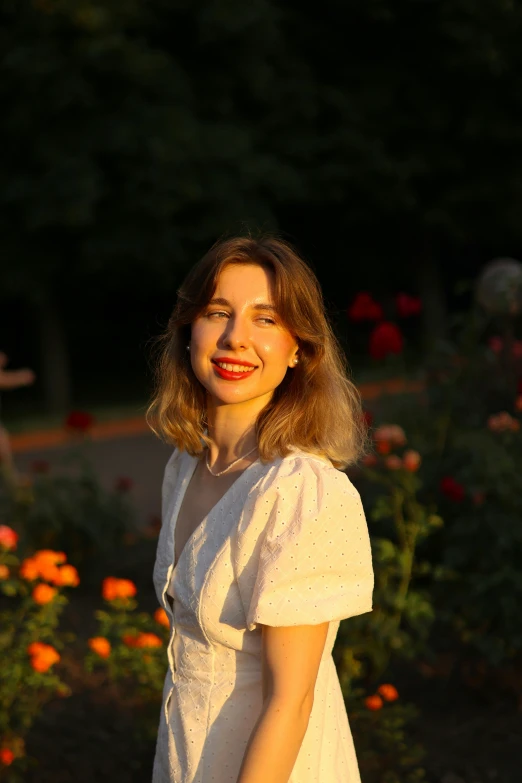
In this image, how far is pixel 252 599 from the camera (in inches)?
68.2

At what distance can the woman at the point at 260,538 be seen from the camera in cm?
171

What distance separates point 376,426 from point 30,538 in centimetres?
211

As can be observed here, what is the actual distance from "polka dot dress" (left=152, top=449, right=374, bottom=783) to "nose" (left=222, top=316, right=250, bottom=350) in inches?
7.9

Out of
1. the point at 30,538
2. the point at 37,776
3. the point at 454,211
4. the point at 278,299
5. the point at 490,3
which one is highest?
the point at 490,3

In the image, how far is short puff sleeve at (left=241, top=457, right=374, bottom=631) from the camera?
5.61ft

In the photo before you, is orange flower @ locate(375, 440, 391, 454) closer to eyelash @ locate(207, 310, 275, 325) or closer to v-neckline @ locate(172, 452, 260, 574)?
v-neckline @ locate(172, 452, 260, 574)

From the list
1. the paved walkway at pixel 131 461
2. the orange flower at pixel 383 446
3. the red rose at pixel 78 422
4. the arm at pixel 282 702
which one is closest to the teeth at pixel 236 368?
the arm at pixel 282 702

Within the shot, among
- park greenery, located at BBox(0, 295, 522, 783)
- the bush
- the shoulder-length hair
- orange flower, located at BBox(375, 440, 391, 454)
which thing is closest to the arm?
the shoulder-length hair

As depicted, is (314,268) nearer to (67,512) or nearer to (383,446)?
(67,512)

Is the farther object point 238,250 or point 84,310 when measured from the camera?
point 84,310

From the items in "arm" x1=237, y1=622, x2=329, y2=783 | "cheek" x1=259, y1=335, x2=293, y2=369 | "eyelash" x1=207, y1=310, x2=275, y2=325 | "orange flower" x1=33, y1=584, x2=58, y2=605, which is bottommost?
"orange flower" x1=33, y1=584, x2=58, y2=605

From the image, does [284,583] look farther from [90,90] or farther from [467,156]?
[467,156]

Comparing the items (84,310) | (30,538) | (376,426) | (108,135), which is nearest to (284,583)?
(376,426)

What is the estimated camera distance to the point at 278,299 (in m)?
1.90
